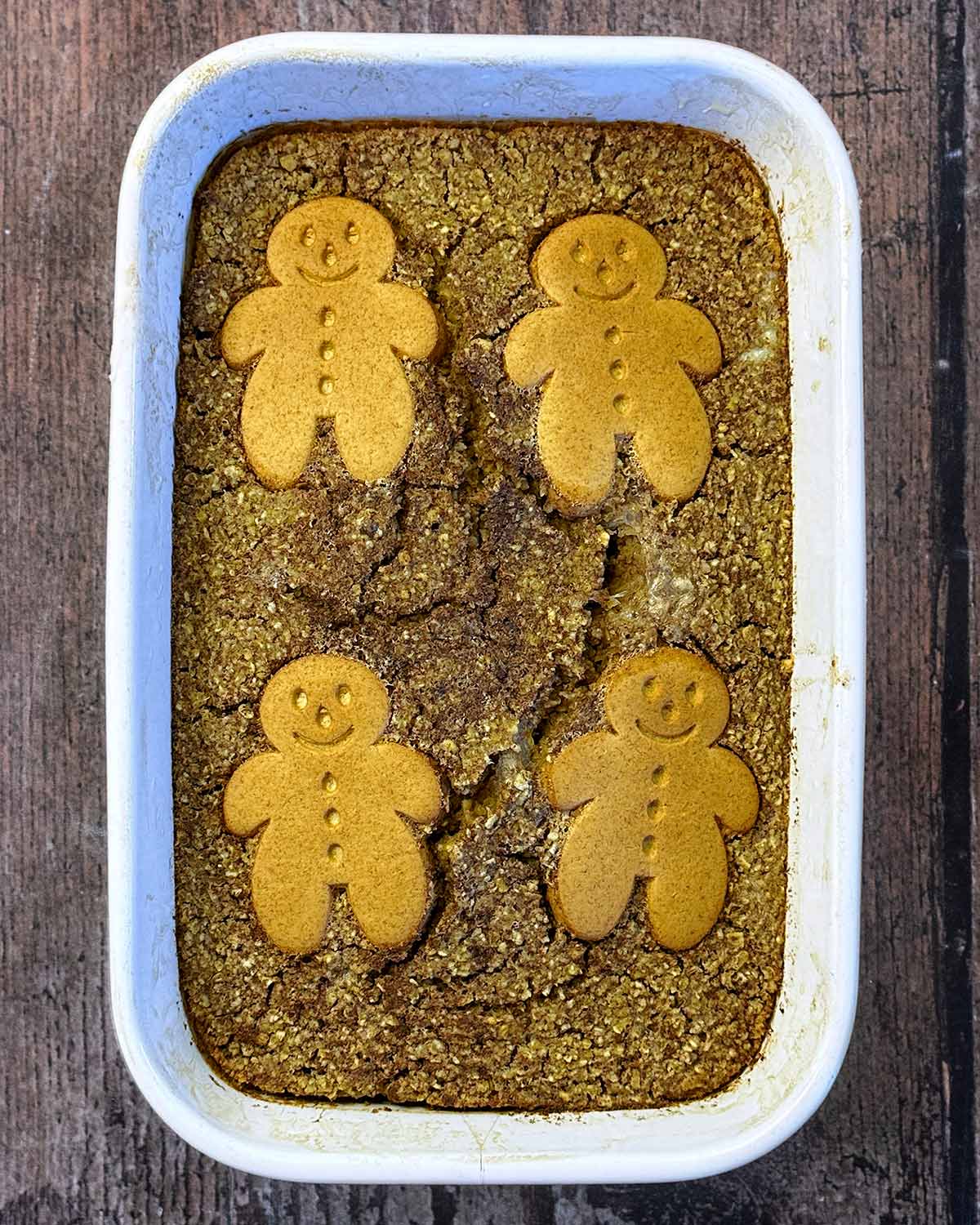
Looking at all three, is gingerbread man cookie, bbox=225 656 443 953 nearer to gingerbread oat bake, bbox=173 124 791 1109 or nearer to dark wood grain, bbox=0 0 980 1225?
gingerbread oat bake, bbox=173 124 791 1109

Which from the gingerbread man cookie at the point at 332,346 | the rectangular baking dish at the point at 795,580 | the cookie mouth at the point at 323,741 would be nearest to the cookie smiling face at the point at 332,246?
the gingerbread man cookie at the point at 332,346

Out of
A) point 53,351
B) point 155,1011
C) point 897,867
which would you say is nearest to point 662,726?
point 897,867

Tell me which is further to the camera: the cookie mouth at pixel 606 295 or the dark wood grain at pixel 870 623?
the dark wood grain at pixel 870 623

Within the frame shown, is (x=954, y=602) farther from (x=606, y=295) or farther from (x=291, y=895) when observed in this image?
(x=291, y=895)

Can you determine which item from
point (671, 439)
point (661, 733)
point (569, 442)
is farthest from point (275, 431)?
point (661, 733)

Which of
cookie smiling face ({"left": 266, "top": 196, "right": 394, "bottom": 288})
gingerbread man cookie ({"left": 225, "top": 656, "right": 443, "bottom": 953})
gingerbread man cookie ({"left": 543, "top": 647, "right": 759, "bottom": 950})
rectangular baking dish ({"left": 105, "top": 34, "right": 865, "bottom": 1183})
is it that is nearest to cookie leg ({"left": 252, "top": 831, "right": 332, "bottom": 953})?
gingerbread man cookie ({"left": 225, "top": 656, "right": 443, "bottom": 953})

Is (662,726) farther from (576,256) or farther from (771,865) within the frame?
(576,256)

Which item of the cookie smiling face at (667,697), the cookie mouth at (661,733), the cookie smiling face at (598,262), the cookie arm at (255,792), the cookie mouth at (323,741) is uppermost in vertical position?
the cookie smiling face at (598,262)

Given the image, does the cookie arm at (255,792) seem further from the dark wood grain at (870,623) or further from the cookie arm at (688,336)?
the cookie arm at (688,336)
